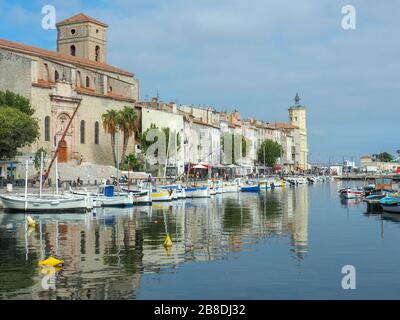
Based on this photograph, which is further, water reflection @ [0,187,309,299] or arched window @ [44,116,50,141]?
arched window @ [44,116,50,141]

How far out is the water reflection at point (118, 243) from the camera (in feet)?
66.6

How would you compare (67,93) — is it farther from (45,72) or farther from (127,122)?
(127,122)

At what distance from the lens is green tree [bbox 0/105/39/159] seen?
61.3 m

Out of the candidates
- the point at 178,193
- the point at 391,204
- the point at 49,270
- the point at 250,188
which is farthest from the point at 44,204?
the point at 250,188

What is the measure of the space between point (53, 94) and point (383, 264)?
59.9 metres

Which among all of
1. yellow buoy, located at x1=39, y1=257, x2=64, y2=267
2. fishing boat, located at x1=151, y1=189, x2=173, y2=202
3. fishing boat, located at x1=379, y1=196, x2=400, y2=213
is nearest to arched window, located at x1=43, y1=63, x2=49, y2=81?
fishing boat, located at x1=151, y1=189, x2=173, y2=202

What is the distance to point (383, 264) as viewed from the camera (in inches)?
973

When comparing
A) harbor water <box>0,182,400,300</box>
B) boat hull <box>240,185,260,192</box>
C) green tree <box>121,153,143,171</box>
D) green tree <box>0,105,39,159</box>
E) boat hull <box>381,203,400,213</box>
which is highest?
green tree <box>0,105,39,159</box>

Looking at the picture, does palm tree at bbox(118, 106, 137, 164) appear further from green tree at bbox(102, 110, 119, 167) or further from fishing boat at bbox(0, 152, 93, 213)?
fishing boat at bbox(0, 152, 93, 213)

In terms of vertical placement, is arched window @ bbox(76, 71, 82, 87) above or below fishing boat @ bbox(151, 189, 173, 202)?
above

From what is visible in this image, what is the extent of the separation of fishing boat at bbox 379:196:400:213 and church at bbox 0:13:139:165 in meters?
40.7

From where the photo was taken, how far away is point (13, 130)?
61.8 metres

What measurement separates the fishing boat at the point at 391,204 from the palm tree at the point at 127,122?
47.2 metres

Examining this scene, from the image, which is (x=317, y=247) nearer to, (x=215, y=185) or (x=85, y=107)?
(x=215, y=185)
